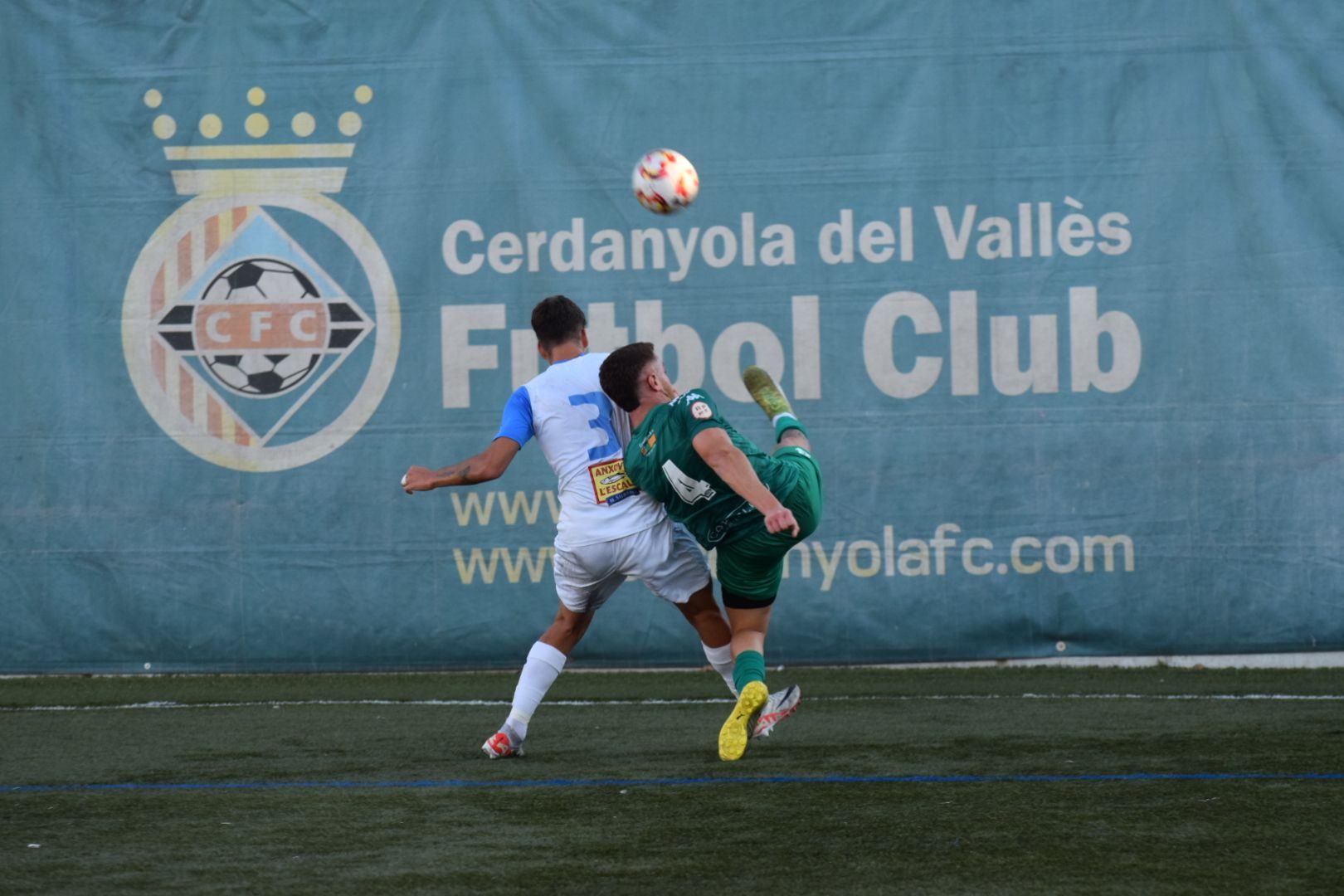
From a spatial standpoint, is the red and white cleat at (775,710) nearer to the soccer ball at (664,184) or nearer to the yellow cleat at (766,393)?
the yellow cleat at (766,393)

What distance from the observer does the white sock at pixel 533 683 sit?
19.0 feet

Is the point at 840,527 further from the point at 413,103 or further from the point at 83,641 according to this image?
the point at 83,641

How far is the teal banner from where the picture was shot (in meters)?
8.41

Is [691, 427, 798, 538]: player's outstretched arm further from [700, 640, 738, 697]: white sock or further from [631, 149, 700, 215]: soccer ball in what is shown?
[631, 149, 700, 215]: soccer ball

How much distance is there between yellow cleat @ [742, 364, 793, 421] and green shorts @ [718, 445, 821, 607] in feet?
0.68

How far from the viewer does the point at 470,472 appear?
5645 mm

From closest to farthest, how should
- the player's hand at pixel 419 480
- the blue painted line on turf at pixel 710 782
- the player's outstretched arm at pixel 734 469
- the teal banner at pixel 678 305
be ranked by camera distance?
the blue painted line on turf at pixel 710 782
the player's outstretched arm at pixel 734 469
the player's hand at pixel 419 480
the teal banner at pixel 678 305

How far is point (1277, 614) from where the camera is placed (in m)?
8.40

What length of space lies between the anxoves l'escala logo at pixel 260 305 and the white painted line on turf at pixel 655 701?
142 centimetres

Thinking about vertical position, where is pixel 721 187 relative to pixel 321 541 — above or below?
above

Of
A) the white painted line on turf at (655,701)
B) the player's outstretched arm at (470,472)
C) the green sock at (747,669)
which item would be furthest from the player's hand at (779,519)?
the white painted line on turf at (655,701)

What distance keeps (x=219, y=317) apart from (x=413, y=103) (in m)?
1.50

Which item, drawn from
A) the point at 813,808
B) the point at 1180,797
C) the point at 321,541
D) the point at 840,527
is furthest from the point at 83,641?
the point at 1180,797

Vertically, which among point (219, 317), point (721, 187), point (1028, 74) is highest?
point (1028, 74)
